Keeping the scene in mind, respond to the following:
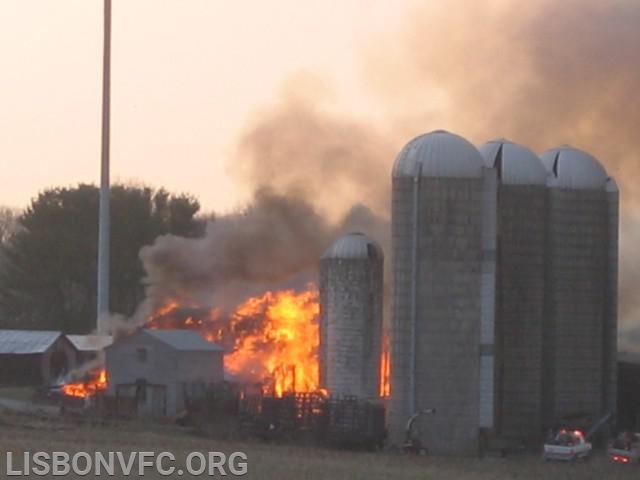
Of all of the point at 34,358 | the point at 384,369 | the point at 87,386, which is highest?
the point at 384,369

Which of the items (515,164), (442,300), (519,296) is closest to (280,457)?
(442,300)

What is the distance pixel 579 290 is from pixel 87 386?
20112 millimetres

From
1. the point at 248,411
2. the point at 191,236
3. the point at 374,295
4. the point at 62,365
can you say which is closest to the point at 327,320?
the point at 374,295

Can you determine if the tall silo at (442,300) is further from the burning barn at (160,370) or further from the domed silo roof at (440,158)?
the burning barn at (160,370)

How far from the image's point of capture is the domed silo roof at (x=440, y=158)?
53.0 m

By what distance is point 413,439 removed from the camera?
51.6 metres

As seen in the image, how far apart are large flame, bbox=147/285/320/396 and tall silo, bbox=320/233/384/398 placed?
276 cm

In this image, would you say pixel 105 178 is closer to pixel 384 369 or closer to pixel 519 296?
pixel 384 369

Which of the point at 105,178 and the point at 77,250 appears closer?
the point at 105,178

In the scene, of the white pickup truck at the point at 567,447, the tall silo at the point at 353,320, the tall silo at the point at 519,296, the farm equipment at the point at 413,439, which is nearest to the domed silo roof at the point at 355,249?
the tall silo at the point at 353,320

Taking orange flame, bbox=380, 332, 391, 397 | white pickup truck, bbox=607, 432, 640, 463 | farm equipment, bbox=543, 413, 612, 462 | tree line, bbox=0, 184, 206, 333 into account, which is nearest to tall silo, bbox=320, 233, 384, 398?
orange flame, bbox=380, 332, 391, 397

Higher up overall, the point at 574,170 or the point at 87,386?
the point at 574,170

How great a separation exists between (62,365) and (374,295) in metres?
23.6

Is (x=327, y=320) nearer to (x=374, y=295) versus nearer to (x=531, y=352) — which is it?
(x=374, y=295)
